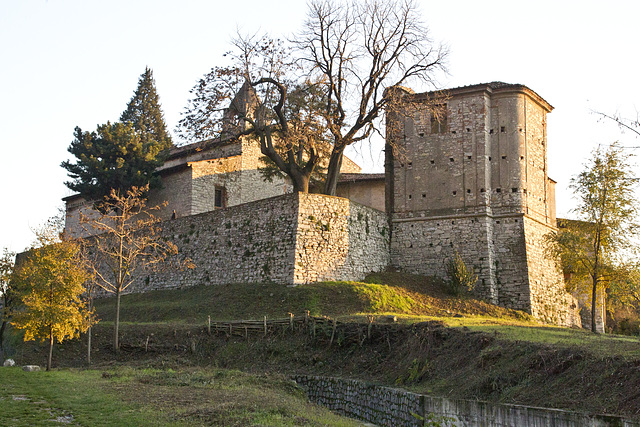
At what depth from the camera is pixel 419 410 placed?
43.9 feet

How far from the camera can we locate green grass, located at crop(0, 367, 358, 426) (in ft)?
38.2

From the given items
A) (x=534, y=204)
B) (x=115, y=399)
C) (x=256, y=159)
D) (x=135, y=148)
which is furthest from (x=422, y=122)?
(x=115, y=399)

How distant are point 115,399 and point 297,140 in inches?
621

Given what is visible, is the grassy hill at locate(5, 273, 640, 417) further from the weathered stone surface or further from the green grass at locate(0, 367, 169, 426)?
the green grass at locate(0, 367, 169, 426)

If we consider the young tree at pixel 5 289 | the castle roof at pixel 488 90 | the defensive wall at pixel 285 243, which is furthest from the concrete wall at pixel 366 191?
the young tree at pixel 5 289

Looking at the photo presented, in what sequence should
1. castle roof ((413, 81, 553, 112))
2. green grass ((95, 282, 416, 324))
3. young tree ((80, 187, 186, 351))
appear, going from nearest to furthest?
1. green grass ((95, 282, 416, 324))
2. young tree ((80, 187, 186, 351))
3. castle roof ((413, 81, 553, 112))

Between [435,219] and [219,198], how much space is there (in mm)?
15147

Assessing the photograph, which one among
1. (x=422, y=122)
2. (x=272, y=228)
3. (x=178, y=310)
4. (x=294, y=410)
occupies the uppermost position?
(x=422, y=122)

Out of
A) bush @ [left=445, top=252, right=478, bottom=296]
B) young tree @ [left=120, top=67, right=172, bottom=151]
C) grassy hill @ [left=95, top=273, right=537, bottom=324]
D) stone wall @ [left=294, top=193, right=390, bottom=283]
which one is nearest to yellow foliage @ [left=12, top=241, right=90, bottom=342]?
grassy hill @ [left=95, top=273, right=537, bottom=324]

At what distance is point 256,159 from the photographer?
133 feet

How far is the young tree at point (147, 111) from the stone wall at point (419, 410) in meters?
45.1

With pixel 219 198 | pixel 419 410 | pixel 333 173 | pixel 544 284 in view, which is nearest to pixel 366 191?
pixel 333 173

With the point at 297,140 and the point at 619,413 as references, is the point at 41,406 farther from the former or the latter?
the point at 297,140

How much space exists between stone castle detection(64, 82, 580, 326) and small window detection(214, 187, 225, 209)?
260 inches
